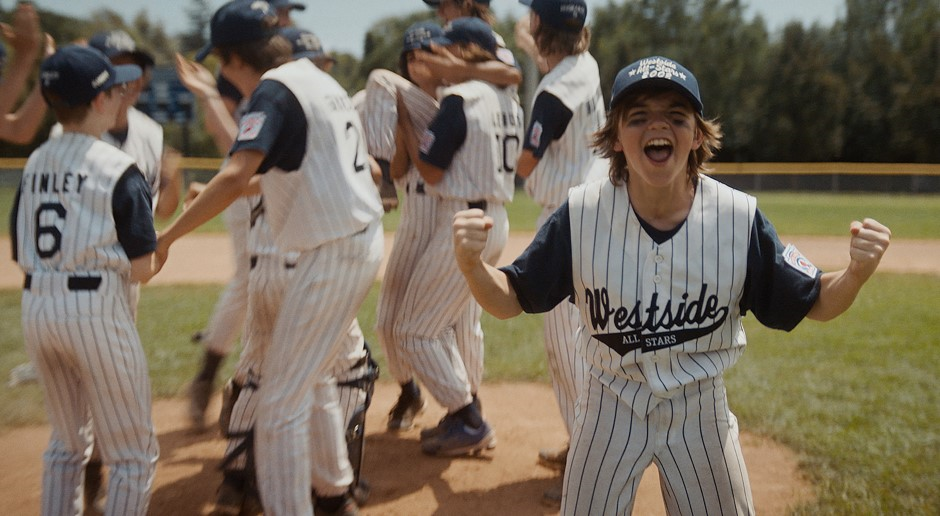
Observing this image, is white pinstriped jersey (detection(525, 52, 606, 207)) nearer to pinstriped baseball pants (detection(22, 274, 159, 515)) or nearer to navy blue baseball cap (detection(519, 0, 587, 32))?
navy blue baseball cap (detection(519, 0, 587, 32))

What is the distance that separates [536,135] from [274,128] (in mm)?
1340

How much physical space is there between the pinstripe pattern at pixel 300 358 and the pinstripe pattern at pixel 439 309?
3.40ft

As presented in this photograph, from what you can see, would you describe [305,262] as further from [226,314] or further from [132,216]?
[226,314]

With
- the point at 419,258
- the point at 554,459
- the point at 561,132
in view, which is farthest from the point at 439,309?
the point at 561,132

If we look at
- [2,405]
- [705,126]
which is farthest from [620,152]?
[2,405]

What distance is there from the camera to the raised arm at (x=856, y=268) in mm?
2121

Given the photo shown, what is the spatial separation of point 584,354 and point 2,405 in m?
4.06

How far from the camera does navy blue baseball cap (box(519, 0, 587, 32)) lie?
3801 millimetres

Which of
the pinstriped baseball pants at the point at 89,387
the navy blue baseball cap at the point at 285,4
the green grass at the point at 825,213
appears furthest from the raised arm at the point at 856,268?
the green grass at the point at 825,213

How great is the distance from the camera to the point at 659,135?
2.22 meters

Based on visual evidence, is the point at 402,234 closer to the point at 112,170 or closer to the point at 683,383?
the point at 112,170

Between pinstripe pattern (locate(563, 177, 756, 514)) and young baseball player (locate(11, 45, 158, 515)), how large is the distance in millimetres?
1485

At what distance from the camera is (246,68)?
3.12 m

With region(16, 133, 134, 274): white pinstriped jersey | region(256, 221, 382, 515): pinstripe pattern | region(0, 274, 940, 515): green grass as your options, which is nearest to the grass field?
region(0, 274, 940, 515): green grass
